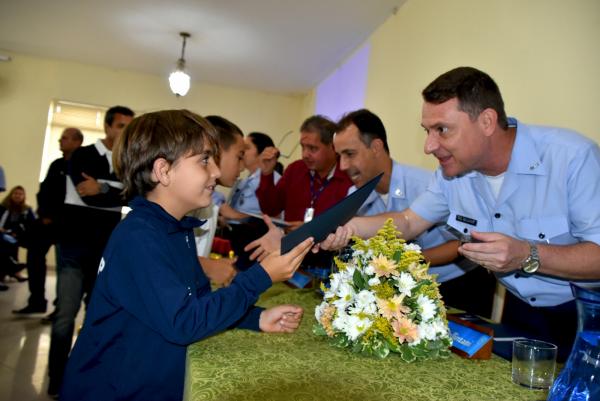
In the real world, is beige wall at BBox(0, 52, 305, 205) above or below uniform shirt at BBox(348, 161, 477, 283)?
above

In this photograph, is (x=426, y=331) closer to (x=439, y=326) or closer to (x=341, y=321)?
(x=439, y=326)

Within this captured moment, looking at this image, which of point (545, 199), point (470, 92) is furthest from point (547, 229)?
point (470, 92)

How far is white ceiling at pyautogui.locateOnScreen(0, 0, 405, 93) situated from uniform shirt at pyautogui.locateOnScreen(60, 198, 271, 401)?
399 cm

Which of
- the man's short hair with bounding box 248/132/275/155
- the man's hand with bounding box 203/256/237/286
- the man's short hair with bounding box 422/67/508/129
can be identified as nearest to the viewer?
the man's short hair with bounding box 422/67/508/129

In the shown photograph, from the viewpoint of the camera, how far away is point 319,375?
0.99m

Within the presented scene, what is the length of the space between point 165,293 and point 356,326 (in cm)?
46

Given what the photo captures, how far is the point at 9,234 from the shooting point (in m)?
6.29

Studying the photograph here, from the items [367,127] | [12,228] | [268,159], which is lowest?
[12,228]

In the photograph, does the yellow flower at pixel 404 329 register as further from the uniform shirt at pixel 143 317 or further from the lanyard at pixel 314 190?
the lanyard at pixel 314 190

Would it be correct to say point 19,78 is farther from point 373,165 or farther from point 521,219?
point 521,219

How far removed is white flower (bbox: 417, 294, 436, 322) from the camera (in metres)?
1.11

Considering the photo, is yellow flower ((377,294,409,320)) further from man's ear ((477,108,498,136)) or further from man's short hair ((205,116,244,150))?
man's short hair ((205,116,244,150))

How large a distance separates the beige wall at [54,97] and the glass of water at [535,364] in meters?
7.79

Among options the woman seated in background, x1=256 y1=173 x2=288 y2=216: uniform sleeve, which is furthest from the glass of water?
the woman seated in background
